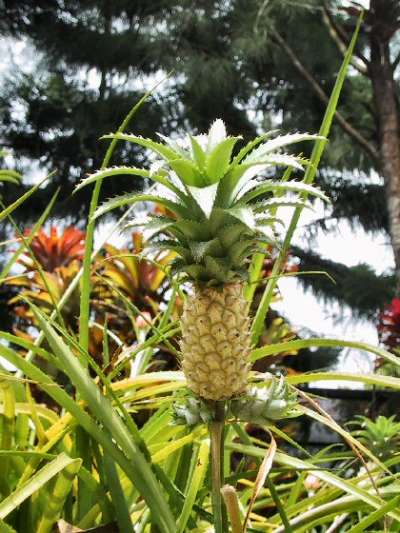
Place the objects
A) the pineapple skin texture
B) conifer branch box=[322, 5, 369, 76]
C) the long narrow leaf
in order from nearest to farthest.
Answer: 1. the pineapple skin texture
2. the long narrow leaf
3. conifer branch box=[322, 5, 369, 76]

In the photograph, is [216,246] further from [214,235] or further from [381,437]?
[381,437]

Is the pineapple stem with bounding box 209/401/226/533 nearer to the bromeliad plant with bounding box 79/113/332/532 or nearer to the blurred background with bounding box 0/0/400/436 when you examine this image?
the bromeliad plant with bounding box 79/113/332/532

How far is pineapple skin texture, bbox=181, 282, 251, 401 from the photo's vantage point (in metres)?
0.39

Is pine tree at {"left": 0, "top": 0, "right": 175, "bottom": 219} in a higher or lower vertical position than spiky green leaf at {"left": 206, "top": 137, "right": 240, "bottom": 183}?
higher

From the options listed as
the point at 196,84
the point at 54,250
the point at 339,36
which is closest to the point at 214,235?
the point at 54,250

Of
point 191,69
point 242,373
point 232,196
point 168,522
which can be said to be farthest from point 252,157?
point 191,69

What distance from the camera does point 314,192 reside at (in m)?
0.38

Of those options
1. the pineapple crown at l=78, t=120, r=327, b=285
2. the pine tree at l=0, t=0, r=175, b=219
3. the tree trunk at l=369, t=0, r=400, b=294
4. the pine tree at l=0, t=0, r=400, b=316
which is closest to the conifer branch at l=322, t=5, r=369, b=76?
the tree trunk at l=369, t=0, r=400, b=294

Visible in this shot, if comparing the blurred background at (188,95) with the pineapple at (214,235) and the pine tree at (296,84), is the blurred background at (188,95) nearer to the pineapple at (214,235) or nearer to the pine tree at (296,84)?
the pine tree at (296,84)

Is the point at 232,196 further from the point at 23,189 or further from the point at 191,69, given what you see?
the point at 23,189

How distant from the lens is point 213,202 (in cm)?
39

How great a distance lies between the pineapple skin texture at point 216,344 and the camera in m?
0.39

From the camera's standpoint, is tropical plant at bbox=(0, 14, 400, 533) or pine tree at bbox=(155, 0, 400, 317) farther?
pine tree at bbox=(155, 0, 400, 317)

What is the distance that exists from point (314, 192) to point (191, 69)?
3.95 meters
